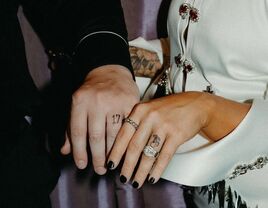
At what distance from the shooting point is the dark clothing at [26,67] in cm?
76

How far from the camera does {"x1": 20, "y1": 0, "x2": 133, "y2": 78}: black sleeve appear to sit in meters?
0.76

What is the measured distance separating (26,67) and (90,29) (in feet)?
0.43

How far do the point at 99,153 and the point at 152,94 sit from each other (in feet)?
1.27

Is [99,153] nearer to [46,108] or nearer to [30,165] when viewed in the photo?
[30,165]

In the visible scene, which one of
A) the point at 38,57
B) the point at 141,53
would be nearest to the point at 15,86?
the point at 141,53

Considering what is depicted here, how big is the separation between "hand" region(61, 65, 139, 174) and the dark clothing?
0.08m

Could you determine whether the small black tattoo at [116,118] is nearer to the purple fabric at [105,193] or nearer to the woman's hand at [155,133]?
the woman's hand at [155,133]

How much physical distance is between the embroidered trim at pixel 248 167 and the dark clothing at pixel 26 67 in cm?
26

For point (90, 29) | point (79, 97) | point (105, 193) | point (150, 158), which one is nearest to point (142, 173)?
point (150, 158)

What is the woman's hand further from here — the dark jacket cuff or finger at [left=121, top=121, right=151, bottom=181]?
the dark jacket cuff

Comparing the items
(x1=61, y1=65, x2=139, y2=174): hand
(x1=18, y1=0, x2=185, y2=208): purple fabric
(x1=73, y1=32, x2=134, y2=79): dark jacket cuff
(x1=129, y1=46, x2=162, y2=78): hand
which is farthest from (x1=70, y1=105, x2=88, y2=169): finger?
(x1=18, y1=0, x2=185, y2=208): purple fabric

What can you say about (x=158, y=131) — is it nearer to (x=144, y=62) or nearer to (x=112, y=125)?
(x=112, y=125)

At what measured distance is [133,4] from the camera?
1.30 metres

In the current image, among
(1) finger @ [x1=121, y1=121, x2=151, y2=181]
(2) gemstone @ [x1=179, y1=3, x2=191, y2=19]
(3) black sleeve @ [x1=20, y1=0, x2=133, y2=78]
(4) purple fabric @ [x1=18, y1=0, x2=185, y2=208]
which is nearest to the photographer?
(1) finger @ [x1=121, y1=121, x2=151, y2=181]
